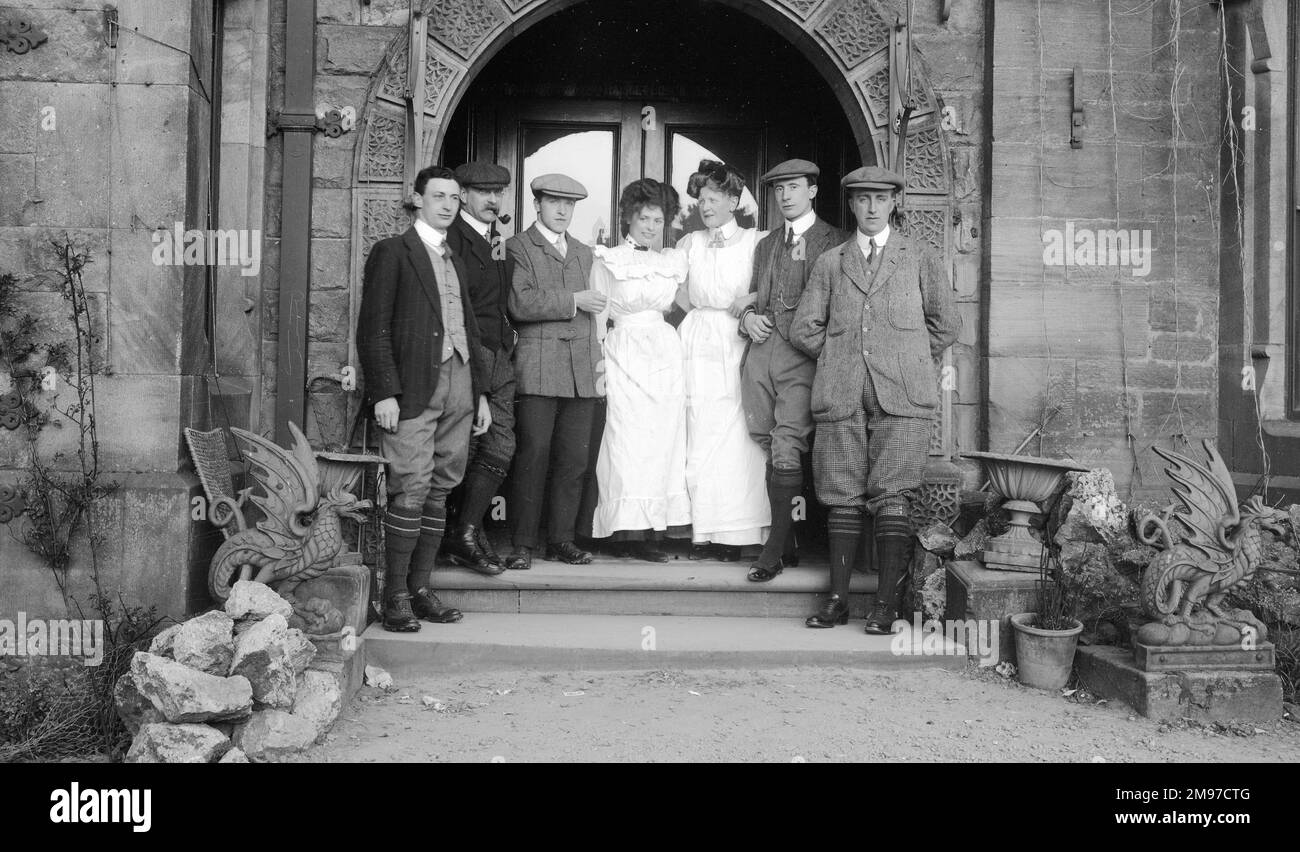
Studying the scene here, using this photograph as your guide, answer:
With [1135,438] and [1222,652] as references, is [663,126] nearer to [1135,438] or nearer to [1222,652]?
[1135,438]

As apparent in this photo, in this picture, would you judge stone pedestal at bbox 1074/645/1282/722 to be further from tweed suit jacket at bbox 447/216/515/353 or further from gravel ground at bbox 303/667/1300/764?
tweed suit jacket at bbox 447/216/515/353

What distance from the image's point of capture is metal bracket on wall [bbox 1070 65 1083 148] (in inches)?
257

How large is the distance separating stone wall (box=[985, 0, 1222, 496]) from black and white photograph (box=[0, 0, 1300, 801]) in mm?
22

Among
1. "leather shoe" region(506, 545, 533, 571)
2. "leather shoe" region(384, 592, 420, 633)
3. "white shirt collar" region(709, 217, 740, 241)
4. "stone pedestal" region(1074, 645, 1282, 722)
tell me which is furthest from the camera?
"white shirt collar" region(709, 217, 740, 241)

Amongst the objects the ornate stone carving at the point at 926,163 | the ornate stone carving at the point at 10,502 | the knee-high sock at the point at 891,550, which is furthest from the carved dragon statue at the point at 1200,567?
the ornate stone carving at the point at 10,502

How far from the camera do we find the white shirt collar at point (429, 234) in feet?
19.3

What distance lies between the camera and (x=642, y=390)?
6520 millimetres

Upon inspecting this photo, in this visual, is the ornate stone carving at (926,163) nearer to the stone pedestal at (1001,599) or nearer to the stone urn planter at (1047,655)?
the stone pedestal at (1001,599)

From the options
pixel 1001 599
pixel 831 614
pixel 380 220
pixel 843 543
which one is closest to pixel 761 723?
pixel 831 614

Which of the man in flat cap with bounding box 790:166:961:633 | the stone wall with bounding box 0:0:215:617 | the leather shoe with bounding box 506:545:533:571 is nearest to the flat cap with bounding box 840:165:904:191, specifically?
the man in flat cap with bounding box 790:166:961:633

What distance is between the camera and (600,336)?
660 centimetres

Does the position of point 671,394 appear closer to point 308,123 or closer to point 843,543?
point 843,543

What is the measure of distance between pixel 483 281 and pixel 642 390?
1044 millimetres

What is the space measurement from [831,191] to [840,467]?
2.89 metres
